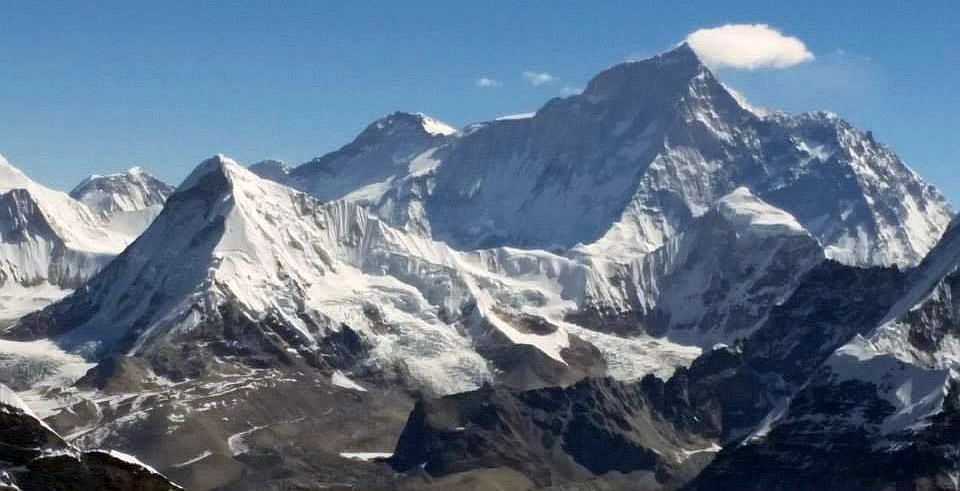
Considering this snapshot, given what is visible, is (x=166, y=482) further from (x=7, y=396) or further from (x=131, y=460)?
Answer: (x=7, y=396)

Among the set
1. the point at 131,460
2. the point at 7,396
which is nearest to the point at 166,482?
the point at 131,460

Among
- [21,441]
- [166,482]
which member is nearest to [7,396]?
[21,441]

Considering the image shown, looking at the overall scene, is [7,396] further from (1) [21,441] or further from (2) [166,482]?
(2) [166,482]
